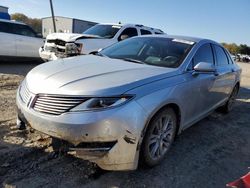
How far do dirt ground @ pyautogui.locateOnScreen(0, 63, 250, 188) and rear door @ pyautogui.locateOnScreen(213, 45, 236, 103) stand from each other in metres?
0.81

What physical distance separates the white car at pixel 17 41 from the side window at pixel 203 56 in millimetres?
7823

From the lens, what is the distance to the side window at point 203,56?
4.34 meters

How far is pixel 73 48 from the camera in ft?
26.6

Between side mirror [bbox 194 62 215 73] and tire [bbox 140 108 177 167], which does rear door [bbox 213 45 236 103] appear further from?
tire [bbox 140 108 177 167]

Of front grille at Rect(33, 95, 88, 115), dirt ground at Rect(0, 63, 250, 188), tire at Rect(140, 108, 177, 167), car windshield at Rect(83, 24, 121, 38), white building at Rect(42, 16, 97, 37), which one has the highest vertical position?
car windshield at Rect(83, 24, 121, 38)

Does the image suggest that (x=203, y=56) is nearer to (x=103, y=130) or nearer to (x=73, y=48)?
(x=103, y=130)

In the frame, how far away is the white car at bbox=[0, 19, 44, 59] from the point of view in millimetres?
10555

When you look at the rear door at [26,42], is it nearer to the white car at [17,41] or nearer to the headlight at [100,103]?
the white car at [17,41]

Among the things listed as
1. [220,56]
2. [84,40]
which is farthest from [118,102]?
[84,40]

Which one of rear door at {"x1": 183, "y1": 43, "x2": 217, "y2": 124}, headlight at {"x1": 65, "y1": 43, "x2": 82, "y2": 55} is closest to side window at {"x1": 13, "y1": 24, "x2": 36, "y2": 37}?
headlight at {"x1": 65, "y1": 43, "x2": 82, "y2": 55}

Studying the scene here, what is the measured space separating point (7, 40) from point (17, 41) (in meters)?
0.38

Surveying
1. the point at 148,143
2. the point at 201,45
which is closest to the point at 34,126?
the point at 148,143

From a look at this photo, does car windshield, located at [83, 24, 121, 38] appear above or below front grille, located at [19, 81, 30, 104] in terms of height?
above

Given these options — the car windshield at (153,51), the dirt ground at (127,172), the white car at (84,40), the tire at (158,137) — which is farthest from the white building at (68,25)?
the tire at (158,137)
